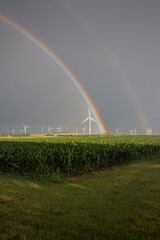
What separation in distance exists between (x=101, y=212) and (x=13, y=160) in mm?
7437

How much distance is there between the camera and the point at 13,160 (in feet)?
38.6

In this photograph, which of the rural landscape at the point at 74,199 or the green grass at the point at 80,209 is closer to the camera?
the green grass at the point at 80,209

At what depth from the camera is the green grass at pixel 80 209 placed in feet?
15.3

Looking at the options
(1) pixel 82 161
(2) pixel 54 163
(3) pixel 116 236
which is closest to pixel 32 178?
(2) pixel 54 163

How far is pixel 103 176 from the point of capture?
11180mm

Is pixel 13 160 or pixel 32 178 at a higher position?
pixel 13 160

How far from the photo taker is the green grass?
467 centimetres

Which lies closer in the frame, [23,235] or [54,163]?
[23,235]

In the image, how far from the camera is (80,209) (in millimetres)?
6160

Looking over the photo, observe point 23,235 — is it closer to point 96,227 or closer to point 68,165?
point 96,227

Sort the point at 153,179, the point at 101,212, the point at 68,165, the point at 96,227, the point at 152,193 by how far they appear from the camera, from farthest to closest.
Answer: the point at 68,165 → the point at 153,179 → the point at 152,193 → the point at 101,212 → the point at 96,227

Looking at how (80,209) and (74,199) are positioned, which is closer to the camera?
(80,209)

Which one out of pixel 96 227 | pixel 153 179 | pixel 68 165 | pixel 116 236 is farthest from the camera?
pixel 68 165

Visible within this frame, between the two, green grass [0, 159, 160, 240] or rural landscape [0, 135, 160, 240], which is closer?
green grass [0, 159, 160, 240]
